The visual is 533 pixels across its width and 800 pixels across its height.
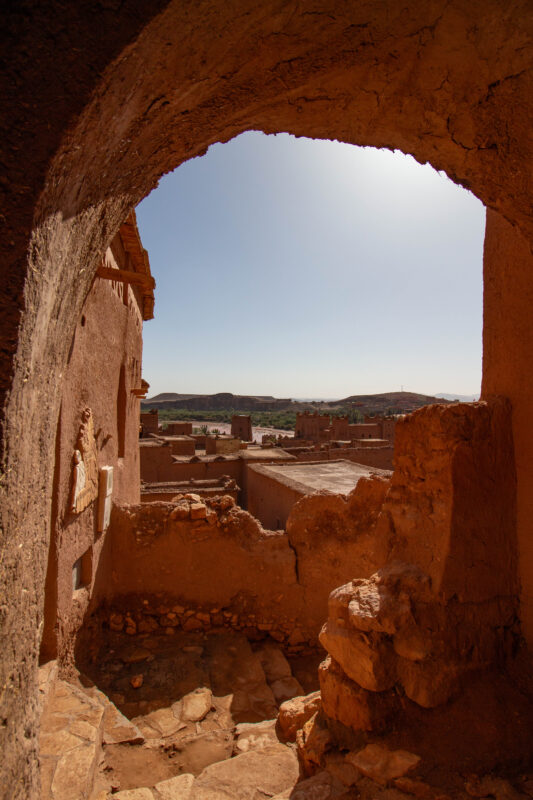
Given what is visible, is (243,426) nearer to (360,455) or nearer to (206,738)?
(360,455)

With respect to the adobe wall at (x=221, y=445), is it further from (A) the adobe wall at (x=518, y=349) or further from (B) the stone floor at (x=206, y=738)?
(A) the adobe wall at (x=518, y=349)

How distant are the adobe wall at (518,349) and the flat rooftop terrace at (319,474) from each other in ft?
19.7

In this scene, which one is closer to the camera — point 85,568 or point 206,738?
point 206,738

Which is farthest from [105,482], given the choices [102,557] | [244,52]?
[244,52]

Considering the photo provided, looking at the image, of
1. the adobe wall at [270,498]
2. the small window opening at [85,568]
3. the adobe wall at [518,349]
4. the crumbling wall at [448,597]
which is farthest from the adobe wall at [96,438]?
the adobe wall at [518,349]

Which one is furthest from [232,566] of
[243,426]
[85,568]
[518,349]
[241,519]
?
[243,426]

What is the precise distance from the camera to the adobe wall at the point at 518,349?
250cm

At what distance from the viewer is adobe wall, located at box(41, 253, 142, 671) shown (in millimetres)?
3943

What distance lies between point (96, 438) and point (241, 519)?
2.16 metres

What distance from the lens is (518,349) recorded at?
8.39ft

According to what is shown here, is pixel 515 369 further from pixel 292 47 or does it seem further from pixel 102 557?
pixel 102 557

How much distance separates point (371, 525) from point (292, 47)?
5.41 metres

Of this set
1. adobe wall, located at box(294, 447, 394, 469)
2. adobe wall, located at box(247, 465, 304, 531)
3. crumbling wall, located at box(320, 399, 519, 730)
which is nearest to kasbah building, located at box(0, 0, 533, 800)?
crumbling wall, located at box(320, 399, 519, 730)

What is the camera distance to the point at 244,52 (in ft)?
4.59
